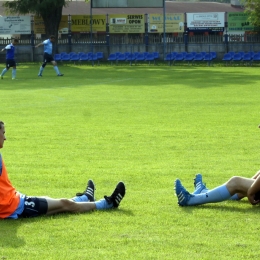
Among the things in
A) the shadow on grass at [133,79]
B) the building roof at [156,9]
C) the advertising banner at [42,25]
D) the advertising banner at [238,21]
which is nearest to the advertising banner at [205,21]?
the advertising banner at [238,21]

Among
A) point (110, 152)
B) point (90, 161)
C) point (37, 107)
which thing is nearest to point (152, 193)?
point (90, 161)

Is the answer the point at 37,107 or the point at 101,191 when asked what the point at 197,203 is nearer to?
the point at 101,191

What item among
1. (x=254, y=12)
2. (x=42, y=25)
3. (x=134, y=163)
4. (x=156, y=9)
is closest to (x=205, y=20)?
(x=254, y=12)

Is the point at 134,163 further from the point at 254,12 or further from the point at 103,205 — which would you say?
the point at 254,12

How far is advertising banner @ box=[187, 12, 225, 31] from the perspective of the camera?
2021 inches

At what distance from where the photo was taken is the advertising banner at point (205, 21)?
51.3 meters

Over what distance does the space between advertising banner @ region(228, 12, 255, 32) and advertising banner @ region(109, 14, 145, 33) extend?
6.31m

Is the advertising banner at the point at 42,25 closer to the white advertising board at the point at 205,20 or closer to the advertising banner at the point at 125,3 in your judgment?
the advertising banner at the point at 125,3

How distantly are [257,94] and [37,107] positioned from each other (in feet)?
26.2

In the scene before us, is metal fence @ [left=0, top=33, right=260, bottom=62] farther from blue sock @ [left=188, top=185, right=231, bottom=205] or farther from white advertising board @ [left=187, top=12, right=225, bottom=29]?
blue sock @ [left=188, top=185, right=231, bottom=205]

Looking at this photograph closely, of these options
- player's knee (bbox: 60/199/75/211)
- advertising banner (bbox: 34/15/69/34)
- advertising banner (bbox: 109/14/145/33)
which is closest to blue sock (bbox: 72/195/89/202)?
player's knee (bbox: 60/199/75/211)

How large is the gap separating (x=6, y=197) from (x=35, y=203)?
361mm

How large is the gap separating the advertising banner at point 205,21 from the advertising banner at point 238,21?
77 centimetres

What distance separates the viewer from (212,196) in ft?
25.9
